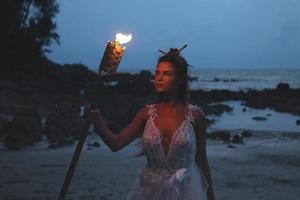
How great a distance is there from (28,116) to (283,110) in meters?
17.1

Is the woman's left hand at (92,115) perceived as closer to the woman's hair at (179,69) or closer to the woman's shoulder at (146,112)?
the woman's shoulder at (146,112)

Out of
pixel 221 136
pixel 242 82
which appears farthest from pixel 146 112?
pixel 242 82

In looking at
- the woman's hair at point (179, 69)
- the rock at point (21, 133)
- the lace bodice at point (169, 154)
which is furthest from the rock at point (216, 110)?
the lace bodice at point (169, 154)

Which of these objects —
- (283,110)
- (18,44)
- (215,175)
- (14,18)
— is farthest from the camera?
(18,44)

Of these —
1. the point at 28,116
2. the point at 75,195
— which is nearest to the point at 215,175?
the point at 75,195

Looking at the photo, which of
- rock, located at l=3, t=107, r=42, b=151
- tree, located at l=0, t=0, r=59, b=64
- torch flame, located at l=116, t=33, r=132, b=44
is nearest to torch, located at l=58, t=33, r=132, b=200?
torch flame, located at l=116, t=33, r=132, b=44

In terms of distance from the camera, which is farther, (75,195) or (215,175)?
(215,175)

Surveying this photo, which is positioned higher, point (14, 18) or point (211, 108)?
point (14, 18)

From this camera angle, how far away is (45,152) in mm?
11508

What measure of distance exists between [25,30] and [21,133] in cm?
2694

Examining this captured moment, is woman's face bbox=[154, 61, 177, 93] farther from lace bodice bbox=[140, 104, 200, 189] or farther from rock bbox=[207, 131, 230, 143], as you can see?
rock bbox=[207, 131, 230, 143]

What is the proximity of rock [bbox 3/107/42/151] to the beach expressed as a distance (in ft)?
0.78

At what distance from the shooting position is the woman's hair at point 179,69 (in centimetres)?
356

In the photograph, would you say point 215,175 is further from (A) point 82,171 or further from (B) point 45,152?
(B) point 45,152
